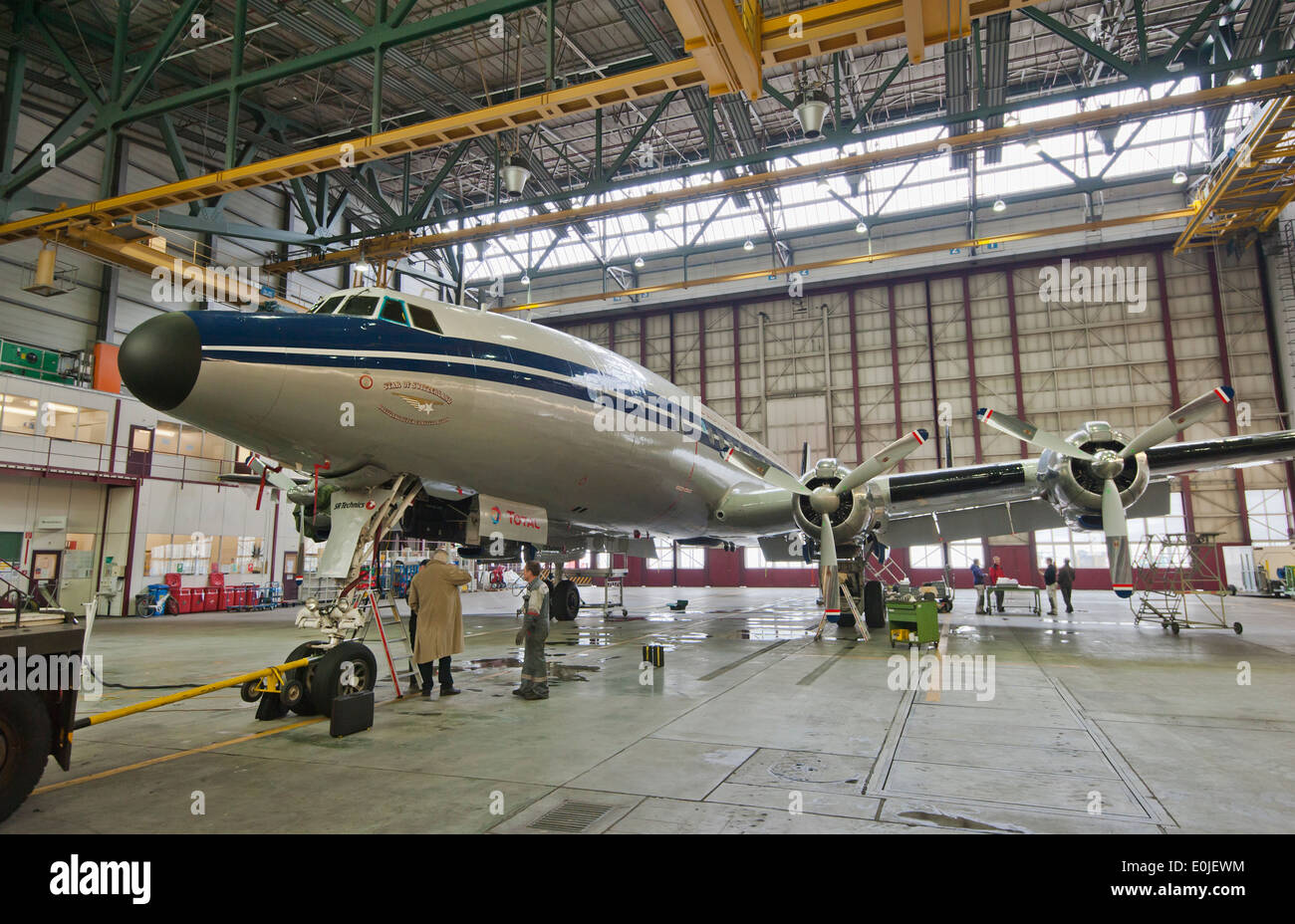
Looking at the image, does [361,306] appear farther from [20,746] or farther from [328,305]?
[20,746]

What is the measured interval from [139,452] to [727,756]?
25.9 m

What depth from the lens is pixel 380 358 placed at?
7574mm

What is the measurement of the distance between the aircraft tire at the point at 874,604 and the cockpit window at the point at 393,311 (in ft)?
40.4

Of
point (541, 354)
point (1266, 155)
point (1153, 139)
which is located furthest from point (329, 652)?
point (1153, 139)

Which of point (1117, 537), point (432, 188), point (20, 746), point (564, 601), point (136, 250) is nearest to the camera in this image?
point (20, 746)

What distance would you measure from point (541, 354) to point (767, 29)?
5880mm

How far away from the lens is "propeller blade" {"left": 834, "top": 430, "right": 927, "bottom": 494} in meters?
11.8

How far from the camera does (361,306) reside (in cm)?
803

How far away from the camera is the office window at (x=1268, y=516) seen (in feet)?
98.7

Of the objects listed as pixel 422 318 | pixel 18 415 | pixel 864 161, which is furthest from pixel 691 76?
pixel 18 415

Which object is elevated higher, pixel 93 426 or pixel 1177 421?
pixel 93 426

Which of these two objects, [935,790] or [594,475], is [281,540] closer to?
[594,475]

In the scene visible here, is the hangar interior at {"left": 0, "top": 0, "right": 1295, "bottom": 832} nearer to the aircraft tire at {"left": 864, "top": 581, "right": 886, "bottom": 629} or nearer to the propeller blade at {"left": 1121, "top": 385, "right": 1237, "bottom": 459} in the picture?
the aircraft tire at {"left": 864, "top": 581, "right": 886, "bottom": 629}

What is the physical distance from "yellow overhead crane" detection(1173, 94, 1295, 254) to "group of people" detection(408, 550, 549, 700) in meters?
24.7
